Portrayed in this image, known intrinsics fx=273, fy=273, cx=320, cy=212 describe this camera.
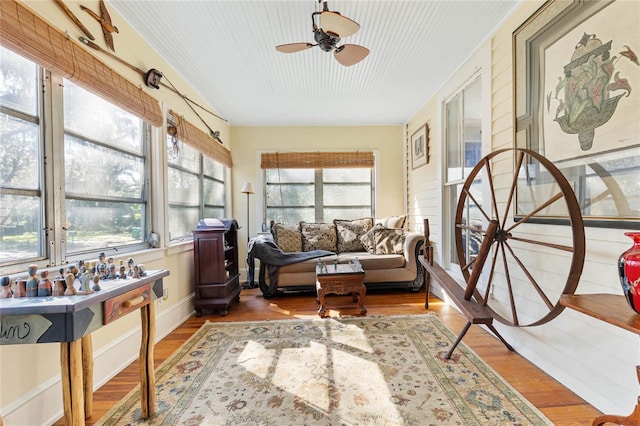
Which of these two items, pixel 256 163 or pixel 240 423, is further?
pixel 256 163

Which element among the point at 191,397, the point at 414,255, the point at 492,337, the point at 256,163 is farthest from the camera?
the point at 256,163

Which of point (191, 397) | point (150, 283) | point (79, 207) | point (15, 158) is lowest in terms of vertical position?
point (191, 397)

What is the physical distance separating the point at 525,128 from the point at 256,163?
151 inches

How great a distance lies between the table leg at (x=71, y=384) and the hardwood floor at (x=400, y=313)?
607mm

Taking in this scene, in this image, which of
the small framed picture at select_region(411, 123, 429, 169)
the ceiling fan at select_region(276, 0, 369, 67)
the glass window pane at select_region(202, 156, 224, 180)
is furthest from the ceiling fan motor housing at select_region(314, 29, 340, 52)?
the glass window pane at select_region(202, 156, 224, 180)

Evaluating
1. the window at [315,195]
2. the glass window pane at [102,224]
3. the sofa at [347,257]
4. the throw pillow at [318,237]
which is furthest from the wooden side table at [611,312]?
the window at [315,195]

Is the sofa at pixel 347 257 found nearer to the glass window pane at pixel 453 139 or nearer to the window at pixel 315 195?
the window at pixel 315 195

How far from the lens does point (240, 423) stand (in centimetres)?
148

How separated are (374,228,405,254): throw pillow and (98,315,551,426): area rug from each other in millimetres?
1434

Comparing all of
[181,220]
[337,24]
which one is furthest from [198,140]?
[337,24]

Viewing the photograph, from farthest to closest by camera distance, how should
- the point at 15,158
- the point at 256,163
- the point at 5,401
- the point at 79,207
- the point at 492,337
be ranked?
the point at 256,163, the point at 492,337, the point at 79,207, the point at 15,158, the point at 5,401

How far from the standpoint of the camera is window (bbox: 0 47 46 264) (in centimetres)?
140

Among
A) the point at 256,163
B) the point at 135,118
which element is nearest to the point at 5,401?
the point at 135,118

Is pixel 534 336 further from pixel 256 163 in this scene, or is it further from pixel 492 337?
pixel 256 163
